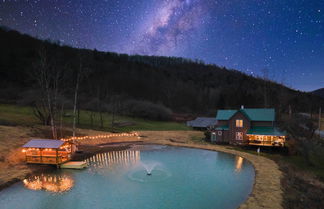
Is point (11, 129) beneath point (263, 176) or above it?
above

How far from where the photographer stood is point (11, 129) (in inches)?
1368

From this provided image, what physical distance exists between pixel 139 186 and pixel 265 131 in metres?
27.2

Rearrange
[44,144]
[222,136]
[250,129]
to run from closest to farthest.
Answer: [44,144]
[250,129]
[222,136]

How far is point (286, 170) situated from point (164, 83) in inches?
4531

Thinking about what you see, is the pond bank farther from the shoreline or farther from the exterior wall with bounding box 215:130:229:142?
the exterior wall with bounding box 215:130:229:142

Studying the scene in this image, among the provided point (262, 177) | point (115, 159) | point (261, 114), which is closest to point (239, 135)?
point (261, 114)

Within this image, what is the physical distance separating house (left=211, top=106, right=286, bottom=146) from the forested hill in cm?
2984

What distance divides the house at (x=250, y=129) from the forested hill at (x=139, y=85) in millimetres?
29837

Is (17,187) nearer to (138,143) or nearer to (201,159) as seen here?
(201,159)

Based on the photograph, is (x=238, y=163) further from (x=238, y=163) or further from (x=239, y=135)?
(x=239, y=135)

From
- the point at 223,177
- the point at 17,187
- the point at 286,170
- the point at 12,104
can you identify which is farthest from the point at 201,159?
the point at 12,104

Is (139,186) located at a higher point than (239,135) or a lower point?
lower

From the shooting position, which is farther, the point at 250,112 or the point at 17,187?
the point at 250,112

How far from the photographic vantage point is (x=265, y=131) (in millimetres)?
37688
